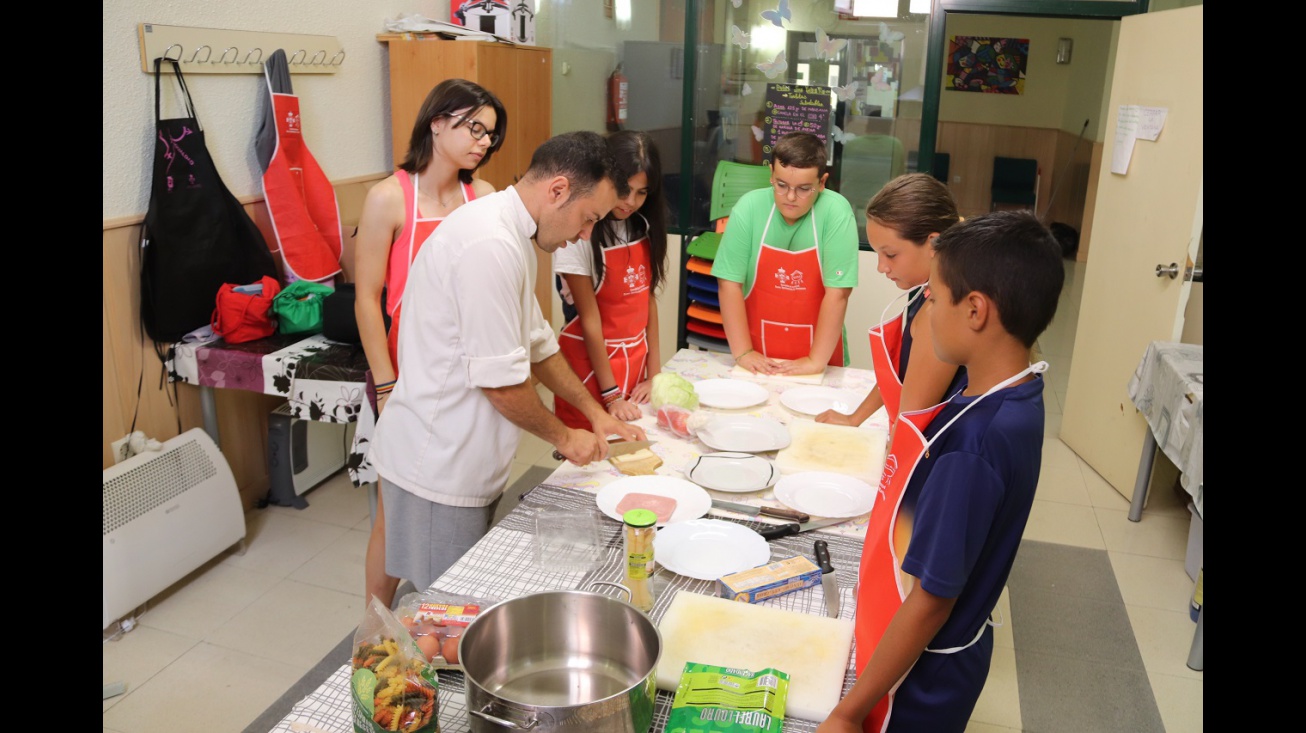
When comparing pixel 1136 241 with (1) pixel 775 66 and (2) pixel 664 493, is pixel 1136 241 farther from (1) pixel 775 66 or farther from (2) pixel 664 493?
(2) pixel 664 493

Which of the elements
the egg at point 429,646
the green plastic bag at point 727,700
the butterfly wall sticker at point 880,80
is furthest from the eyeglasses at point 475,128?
the butterfly wall sticker at point 880,80

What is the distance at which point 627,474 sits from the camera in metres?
2.19

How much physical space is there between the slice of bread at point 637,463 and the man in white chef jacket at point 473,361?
4 centimetres

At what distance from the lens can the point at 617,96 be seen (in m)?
5.48

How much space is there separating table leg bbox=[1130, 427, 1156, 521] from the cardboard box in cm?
275

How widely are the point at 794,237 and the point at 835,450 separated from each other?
1.03 metres

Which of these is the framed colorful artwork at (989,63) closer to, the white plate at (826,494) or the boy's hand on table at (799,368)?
the boy's hand on table at (799,368)

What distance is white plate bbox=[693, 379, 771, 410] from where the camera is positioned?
8.67ft

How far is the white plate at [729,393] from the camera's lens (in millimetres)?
2643

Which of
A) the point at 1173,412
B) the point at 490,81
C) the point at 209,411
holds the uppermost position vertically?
the point at 490,81

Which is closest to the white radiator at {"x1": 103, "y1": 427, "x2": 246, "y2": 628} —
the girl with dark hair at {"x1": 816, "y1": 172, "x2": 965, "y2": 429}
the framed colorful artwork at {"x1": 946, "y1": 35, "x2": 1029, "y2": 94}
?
the girl with dark hair at {"x1": 816, "y1": 172, "x2": 965, "y2": 429}

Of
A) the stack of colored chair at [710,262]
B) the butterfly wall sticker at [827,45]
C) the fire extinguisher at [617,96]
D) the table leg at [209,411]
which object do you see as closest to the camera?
the table leg at [209,411]

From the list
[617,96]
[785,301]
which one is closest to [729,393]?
[785,301]

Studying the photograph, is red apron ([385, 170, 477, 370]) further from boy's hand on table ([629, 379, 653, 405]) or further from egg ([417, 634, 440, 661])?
egg ([417, 634, 440, 661])
